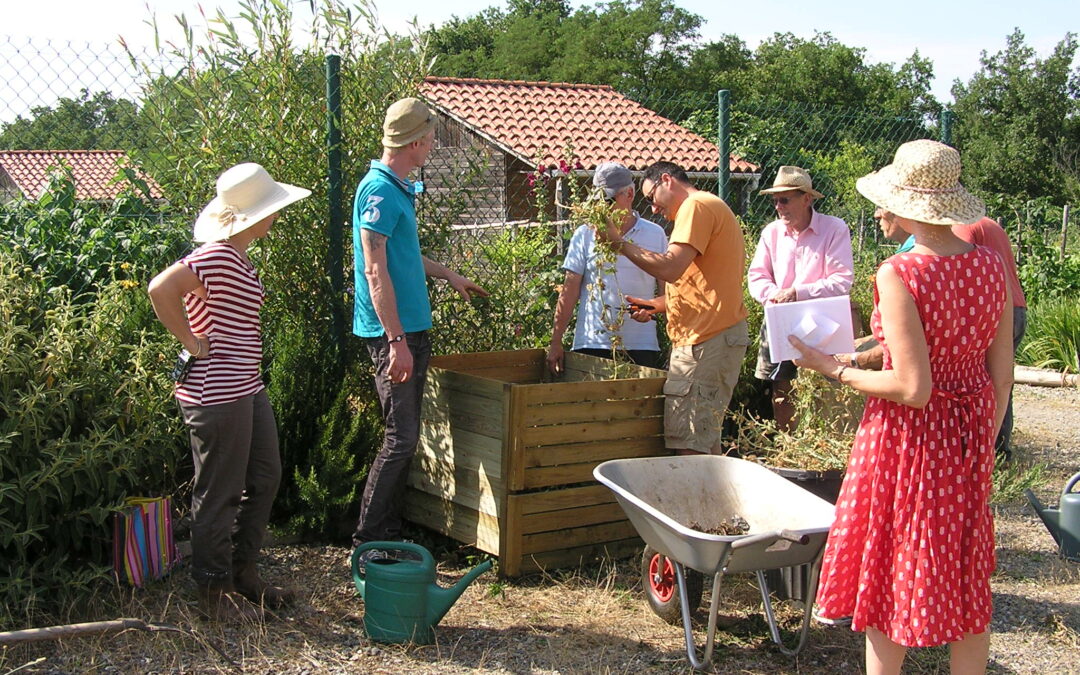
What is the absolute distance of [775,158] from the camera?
44.1 feet

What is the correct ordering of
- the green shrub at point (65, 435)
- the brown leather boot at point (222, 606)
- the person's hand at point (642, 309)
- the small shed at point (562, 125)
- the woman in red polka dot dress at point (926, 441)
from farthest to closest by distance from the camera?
the small shed at point (562, 125) → the person's hand at point (642, 309) → the brown leather boot at point (222, 606) → the green shrub at point (65, 435) → the woman in red polka dot dress at point (926, 441)

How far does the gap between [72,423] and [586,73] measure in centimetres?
4562

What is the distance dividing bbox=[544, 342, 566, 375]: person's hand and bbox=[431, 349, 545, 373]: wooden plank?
0.43 feet

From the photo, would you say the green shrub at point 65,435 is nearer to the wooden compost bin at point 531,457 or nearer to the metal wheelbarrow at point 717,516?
the wooden compost bin at point 531,457

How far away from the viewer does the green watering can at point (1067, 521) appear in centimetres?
486

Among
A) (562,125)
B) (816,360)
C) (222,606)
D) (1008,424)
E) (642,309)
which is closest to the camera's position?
(816,360)

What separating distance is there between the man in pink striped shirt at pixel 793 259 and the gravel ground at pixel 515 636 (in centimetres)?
142

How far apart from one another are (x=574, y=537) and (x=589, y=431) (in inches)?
18.6

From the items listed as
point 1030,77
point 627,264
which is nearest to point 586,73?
point 1030,77

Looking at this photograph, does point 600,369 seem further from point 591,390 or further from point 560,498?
point 560,498

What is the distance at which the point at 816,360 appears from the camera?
120 inches

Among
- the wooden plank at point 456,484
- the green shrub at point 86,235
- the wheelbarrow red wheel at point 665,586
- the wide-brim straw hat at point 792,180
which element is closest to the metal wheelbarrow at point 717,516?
the wheelbarrow red wheel at point 665,586

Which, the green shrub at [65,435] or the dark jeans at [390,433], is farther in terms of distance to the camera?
the dark jeans at [390,433]

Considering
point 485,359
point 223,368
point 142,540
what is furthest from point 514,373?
point 142,540
